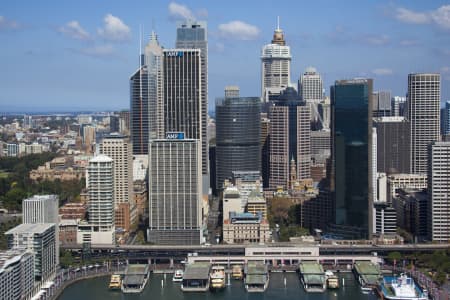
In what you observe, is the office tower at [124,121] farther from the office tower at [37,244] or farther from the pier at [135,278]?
the office tower at [37,244]

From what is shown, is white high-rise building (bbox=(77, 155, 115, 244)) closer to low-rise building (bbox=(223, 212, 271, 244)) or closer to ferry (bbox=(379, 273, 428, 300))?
low-rise building (bbox=(223, 212, 271, 244))

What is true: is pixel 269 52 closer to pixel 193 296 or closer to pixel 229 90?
pixel 229 90

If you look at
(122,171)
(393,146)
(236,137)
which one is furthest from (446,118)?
(122,171)

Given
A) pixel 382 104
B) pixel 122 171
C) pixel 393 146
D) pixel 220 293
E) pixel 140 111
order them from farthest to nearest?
pixel 382 104
pixel 140 111
pixel 393 146
pixel 122 171
pixel 220 293

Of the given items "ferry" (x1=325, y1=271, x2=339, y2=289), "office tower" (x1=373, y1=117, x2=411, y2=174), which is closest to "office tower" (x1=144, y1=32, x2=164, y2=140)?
"office tower" (x1=373, y1=117, x2=411, y2=174)

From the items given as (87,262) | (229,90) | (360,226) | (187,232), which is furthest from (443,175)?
(229,90)

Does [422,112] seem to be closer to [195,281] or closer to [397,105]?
[397,105]
